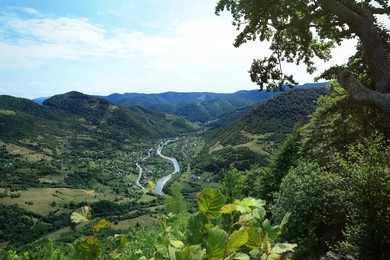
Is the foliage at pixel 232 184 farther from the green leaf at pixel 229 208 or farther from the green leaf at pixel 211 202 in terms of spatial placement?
the green leaf at pixel 229 208

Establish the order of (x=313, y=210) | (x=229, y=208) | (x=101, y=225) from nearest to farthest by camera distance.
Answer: (x=229, y=208) → (x=101, y=225) → (x=313, y=210)

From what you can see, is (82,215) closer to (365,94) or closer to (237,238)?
(237,238)

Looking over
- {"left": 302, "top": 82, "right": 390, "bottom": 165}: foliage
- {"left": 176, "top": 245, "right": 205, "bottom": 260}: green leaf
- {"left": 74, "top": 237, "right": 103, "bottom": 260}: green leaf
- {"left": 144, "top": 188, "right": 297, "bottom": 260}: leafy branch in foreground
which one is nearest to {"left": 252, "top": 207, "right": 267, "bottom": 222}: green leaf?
{"left": 144, "top": 188, "right": 297, "bottom": 260}: leafy branch in foreground

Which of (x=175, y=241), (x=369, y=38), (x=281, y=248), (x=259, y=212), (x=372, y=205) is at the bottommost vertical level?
(x=372, y=205)

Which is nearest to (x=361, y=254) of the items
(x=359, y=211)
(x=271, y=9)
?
(x=359, y=211)

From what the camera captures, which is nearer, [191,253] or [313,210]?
[191,253]

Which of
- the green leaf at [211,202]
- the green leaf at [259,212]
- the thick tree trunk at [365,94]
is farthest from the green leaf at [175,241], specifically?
the thick tree trunk at [365,94]

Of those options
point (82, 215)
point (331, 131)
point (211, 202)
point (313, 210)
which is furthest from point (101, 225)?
point (331, 131)

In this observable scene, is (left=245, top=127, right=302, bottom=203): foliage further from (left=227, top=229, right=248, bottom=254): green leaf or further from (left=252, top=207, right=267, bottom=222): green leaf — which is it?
(left=227, top=229, right=248, bottom=254): green leaf
